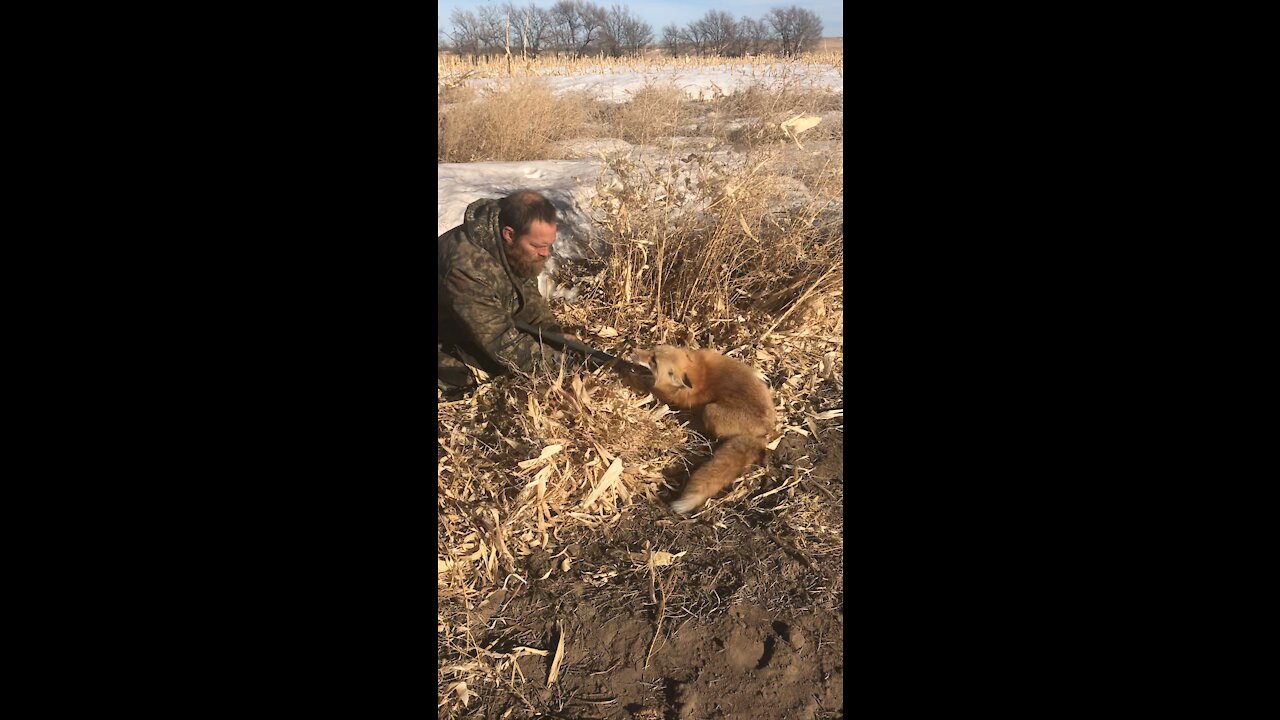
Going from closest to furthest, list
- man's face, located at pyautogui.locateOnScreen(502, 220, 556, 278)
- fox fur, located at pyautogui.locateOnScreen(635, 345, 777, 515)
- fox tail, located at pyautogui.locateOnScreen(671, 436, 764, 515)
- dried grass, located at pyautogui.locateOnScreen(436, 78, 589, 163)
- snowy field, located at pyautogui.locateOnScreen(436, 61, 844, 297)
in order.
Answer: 1. fox tail, located at pyautogui.locateOnScreen(671, 436, 764, 515)
2. fox fur, located at pyautogui.locateOnScreen(635, 345, 777, 515)
3. man's face, located at pyautogui.locateOnScreen(502, 220, 556, 278)
4. snowy field, located at pyautogui.locateOnScreen(436, 61, 844, 297)
5. dried grass, located at pyautogui.locateOnScreen(436, 78, 589, 163)

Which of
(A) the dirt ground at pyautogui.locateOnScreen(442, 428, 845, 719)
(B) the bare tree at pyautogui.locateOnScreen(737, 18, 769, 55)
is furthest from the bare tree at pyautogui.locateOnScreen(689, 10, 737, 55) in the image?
(A) the dirt ground at pyautogui.locateOnScreen(442, 428, 845, 719)

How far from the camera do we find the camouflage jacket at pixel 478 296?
11.2 feet

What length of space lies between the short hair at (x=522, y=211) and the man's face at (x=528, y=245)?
21 millimetres

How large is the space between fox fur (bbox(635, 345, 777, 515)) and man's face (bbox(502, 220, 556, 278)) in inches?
30.5

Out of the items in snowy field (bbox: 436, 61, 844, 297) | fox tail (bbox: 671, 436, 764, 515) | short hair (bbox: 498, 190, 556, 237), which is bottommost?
fox tail (bbox: 671, 436, 764, 515)

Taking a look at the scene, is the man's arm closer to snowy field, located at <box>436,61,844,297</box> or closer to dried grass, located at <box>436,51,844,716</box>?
dried grass, located at <box>436,51,844,716</box>

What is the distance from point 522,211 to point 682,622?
203cm

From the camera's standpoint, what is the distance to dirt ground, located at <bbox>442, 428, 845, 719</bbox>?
83.4 inches

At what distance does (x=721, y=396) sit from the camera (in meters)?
3.13

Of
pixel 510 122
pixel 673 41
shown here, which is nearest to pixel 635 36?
pixel 673 41

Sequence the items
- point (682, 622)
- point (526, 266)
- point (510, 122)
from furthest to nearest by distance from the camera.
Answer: point (510, 122)
point (526, 266)
point (682, 622)

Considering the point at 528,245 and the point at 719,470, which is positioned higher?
the point at 528,245

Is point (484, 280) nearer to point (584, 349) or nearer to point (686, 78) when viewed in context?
point (584, 349)

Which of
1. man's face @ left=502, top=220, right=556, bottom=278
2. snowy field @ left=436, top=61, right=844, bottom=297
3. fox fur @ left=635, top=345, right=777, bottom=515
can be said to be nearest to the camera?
fox fur @ left=635, top=345, right=777, bottom=515
